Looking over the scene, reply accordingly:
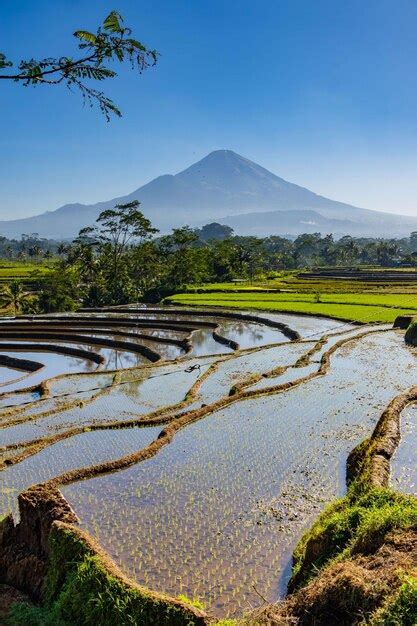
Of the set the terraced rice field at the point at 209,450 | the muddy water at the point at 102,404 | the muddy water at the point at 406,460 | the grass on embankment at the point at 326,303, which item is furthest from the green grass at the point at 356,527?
the grass on embankment at the point at 326,303

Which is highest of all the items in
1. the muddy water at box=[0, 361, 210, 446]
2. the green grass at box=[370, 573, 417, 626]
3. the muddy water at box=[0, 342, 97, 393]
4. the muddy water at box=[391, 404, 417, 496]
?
the green grass at box=[370, 573, 417, 626]

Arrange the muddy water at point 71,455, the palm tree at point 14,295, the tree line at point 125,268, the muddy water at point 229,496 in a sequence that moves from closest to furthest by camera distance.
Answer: the muddy water at point 229,496, the muddy water at point 71,455, the palm tree at point 14,295, the tree line at point 125,268

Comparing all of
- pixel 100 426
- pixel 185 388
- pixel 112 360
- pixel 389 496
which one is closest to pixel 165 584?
pixel 389 496

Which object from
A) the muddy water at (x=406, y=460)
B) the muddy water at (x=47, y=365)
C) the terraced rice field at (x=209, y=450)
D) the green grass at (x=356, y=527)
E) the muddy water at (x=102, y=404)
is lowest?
the muddy water at (x=47, y=365)

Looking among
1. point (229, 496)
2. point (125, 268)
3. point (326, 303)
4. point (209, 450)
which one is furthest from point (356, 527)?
point (125, 268)

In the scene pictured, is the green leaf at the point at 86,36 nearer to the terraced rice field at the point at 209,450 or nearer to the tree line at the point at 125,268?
the terraced rice field at the point at 209,450

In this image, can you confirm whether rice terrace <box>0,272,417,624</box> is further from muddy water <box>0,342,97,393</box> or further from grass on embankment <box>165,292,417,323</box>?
grass on embankment <box>165,292,417,323</box>

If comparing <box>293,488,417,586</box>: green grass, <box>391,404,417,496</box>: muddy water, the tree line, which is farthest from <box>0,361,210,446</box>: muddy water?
the tree line
